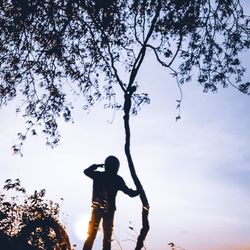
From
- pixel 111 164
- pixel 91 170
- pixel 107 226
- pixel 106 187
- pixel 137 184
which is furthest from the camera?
pixel 91 170

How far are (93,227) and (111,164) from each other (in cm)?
162

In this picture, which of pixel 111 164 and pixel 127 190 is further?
pixel 127 190

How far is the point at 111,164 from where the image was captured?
9367 mm

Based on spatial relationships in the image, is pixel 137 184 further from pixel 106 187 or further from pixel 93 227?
pixel 93 227

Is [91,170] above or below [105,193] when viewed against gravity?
above

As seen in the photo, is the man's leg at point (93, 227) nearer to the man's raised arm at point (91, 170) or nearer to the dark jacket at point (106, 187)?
the dark jacket at point (106, 187)

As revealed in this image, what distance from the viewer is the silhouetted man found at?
9195 millimetres

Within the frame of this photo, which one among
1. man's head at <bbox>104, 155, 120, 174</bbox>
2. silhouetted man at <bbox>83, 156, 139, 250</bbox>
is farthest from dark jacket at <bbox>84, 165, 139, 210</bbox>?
man's head at <bbox>104, 155, 120, 174</bbox>

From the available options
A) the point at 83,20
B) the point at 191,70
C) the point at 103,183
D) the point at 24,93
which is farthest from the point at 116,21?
the point at 103,183

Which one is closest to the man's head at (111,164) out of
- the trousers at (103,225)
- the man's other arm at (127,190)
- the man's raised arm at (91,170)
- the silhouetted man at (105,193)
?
the silhouetted man at (105,193)

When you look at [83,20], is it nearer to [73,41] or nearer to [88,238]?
[73,41]

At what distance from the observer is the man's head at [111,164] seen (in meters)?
9.35

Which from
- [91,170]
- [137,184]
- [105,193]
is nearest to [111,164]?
[91,170]

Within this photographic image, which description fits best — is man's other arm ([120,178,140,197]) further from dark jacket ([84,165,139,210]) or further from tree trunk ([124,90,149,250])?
tree trunk ([124,90,149,250])
